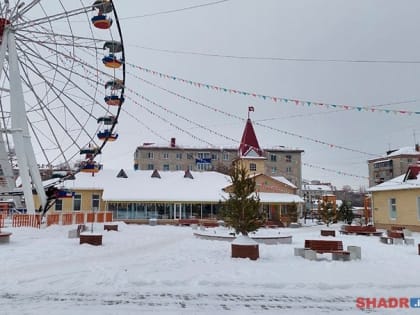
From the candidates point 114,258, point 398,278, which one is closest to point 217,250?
point 114,258

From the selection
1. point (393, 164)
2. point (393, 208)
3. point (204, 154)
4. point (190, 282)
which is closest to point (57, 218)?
point (190, 282)

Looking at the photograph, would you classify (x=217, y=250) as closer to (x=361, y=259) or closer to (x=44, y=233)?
(x=361, y=259)

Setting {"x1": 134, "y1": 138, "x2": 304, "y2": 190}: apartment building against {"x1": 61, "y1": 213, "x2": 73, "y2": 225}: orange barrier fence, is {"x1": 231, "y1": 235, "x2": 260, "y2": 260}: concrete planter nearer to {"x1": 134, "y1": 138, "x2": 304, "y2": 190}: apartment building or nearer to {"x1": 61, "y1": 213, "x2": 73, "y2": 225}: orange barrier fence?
{"x1": 61, "y1": 213, "x2": 73, "y2": 225}: orange barrier fence

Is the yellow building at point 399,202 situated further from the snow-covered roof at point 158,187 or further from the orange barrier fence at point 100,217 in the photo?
the orange barrier fence at point 100,217

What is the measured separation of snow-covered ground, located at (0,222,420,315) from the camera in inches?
314

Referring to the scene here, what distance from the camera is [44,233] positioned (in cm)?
2131

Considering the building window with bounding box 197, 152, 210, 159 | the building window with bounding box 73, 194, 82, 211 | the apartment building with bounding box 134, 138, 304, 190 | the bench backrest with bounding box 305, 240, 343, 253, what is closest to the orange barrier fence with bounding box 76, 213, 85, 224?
the building window with bounding box 73, 194, 82, 211

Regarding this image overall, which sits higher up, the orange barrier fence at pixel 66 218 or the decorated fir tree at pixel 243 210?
the decorated fir tree at pixel 243 210

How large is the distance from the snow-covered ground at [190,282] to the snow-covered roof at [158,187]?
76.3ft

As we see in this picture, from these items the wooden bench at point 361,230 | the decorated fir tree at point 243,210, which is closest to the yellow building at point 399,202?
the wooden bench at point 361,230

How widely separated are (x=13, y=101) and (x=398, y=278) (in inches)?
802

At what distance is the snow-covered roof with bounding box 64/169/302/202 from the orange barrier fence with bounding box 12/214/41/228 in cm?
1556

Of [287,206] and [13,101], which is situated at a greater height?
[13,101]

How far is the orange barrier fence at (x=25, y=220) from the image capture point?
22305 mm
